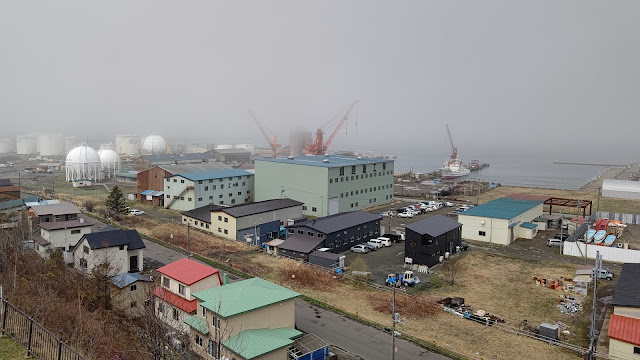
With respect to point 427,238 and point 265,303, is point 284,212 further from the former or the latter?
point 265,303

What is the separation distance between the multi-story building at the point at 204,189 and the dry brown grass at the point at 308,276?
11505 mm

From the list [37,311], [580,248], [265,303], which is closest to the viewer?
[37,311]

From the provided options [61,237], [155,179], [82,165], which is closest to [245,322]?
[61,237]

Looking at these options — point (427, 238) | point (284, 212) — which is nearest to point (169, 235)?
point (284, 212)

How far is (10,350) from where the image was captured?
183 inches

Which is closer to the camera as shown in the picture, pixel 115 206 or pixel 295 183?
pixel 115 206

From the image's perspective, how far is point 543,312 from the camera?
11.7m

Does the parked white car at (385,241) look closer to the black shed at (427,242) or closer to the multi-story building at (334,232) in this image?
the multi-story building at (334,232)

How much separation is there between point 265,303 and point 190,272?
287 cm

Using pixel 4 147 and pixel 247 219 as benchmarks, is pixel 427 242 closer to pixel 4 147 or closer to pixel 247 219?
pixel 247 219

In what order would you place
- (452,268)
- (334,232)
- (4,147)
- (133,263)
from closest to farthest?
(133,263) < (452,268) < (334,232) < (4,147)

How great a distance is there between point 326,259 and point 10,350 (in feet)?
36.6

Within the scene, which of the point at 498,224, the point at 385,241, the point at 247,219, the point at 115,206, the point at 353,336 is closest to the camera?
the point at 353,336

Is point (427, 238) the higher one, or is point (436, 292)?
point (427, 238)
